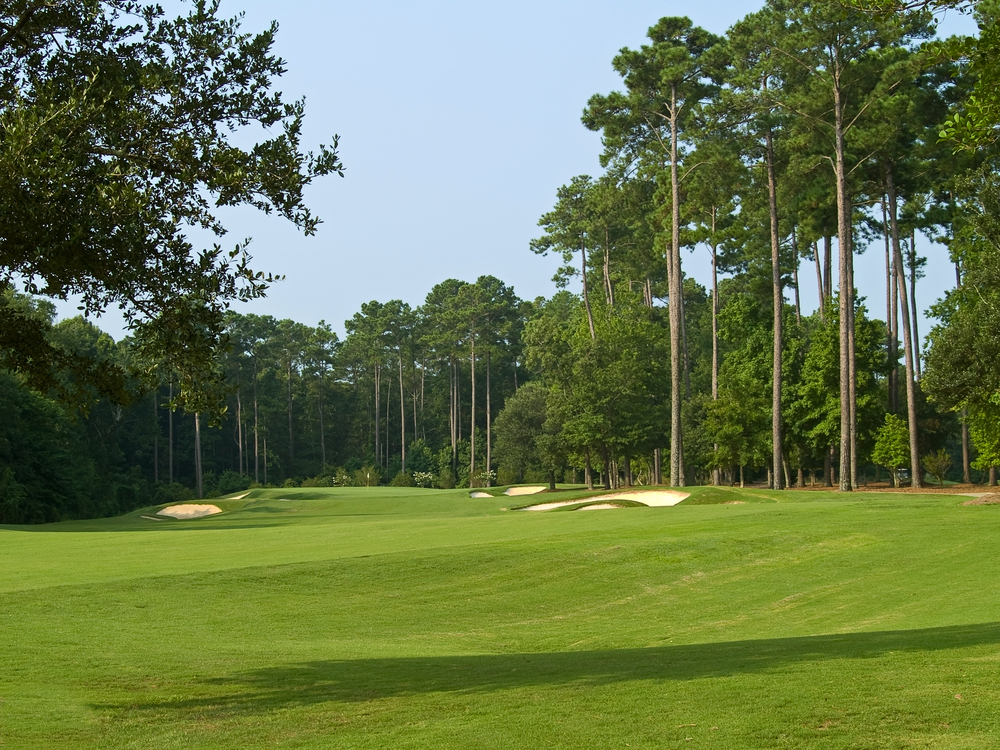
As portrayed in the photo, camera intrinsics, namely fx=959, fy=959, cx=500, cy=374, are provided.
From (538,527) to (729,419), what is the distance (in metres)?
28.0

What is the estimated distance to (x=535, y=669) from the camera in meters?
10.5

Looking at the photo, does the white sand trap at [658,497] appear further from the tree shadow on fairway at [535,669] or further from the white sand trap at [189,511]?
the white sand trap at [189,511]

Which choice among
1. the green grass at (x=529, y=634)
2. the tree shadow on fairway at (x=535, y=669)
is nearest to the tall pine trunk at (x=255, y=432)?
the green grass at (x=529, y=634)

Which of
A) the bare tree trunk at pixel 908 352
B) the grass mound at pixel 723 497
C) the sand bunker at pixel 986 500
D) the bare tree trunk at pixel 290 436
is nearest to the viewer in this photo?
the sand bunker at pixel 986 500

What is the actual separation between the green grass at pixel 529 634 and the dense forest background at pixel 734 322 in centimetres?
328

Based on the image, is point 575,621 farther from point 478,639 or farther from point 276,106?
point 276,106

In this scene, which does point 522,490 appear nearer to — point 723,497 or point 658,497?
point 658,497

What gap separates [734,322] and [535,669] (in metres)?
48.5

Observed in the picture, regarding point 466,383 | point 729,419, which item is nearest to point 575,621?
point 729,419

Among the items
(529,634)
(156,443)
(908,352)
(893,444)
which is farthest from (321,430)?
(529,634)

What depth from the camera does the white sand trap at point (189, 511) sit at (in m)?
51.0

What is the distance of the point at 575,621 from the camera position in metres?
15.5

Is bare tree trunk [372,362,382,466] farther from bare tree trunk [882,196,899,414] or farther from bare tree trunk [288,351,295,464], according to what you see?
bare tree trunk [882,196,899,414]

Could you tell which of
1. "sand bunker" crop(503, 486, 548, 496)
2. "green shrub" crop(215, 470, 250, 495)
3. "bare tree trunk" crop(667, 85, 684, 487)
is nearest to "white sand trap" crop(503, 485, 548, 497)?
"sand bunker" crop(503, 486, 548, 496)
